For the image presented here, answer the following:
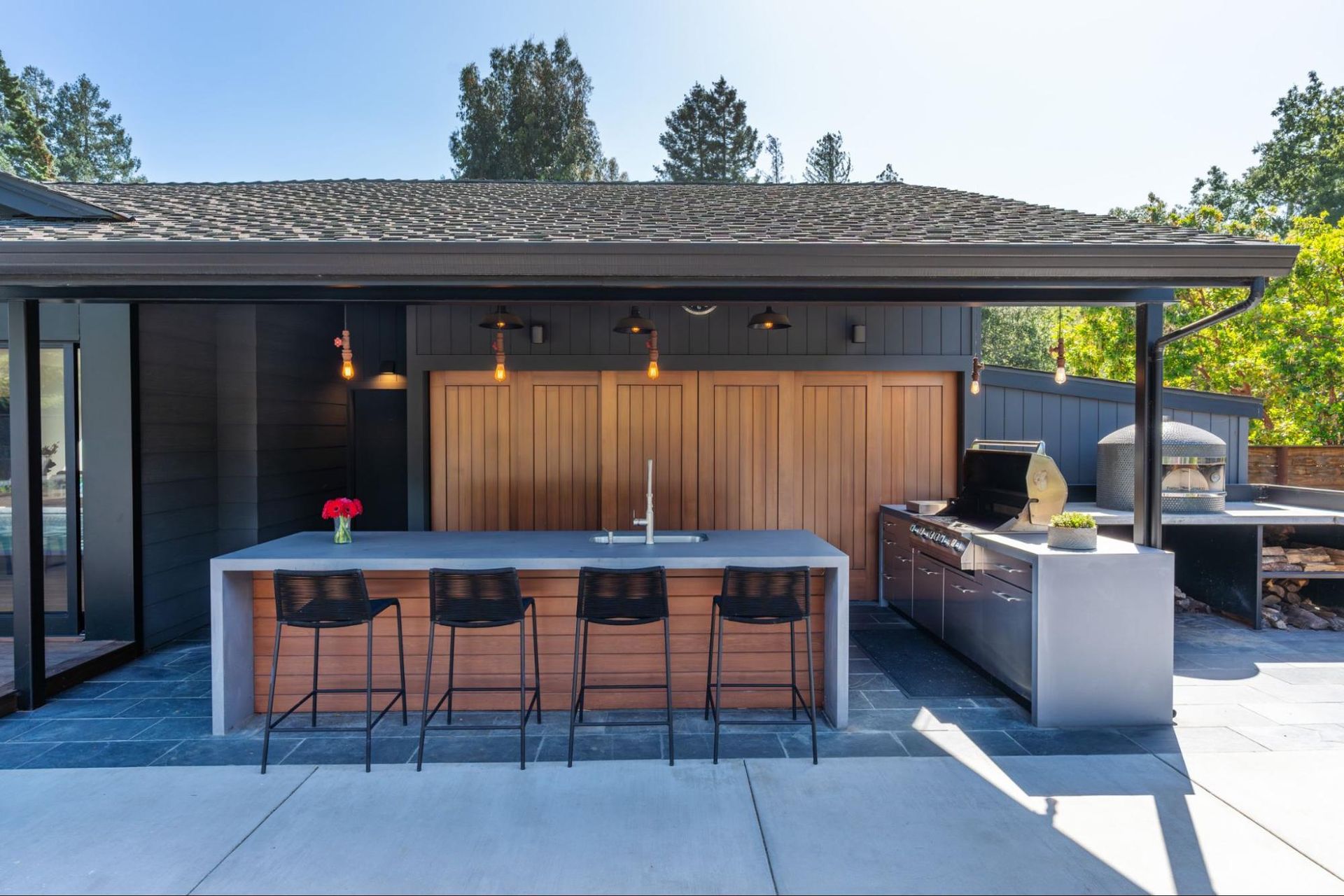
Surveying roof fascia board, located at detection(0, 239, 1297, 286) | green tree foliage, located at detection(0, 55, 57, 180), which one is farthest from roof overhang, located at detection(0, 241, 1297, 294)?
green tree foliage, located at detection(0, 55, 57, 180)

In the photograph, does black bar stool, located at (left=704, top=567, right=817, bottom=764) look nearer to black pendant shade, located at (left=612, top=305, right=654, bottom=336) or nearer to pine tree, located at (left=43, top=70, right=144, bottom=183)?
black pendant shade, located at (left=612, top=305, right=654, bottom=336)

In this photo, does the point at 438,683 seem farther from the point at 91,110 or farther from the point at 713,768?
the point at 91,110

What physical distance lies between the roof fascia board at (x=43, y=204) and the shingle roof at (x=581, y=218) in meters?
0.07

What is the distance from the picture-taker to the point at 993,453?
5.20 m

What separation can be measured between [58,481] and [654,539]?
169 inches

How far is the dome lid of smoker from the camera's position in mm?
5500

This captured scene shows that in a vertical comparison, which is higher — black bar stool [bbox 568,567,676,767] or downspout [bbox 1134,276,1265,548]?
downspout [bbox 1134,276,1265,548]

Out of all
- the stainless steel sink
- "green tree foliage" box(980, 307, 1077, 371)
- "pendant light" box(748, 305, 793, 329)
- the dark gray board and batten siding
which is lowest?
the stainless steel sink

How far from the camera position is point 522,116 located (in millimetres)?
16969

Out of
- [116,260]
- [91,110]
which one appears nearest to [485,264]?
[116,260]

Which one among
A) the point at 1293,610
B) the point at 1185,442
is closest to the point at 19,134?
the point at 1185,442

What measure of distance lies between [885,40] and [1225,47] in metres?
6.82

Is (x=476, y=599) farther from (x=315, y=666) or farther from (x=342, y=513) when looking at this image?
(x=342, y=513)

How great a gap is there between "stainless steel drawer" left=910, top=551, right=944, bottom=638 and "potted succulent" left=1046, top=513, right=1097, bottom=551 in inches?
45.3
